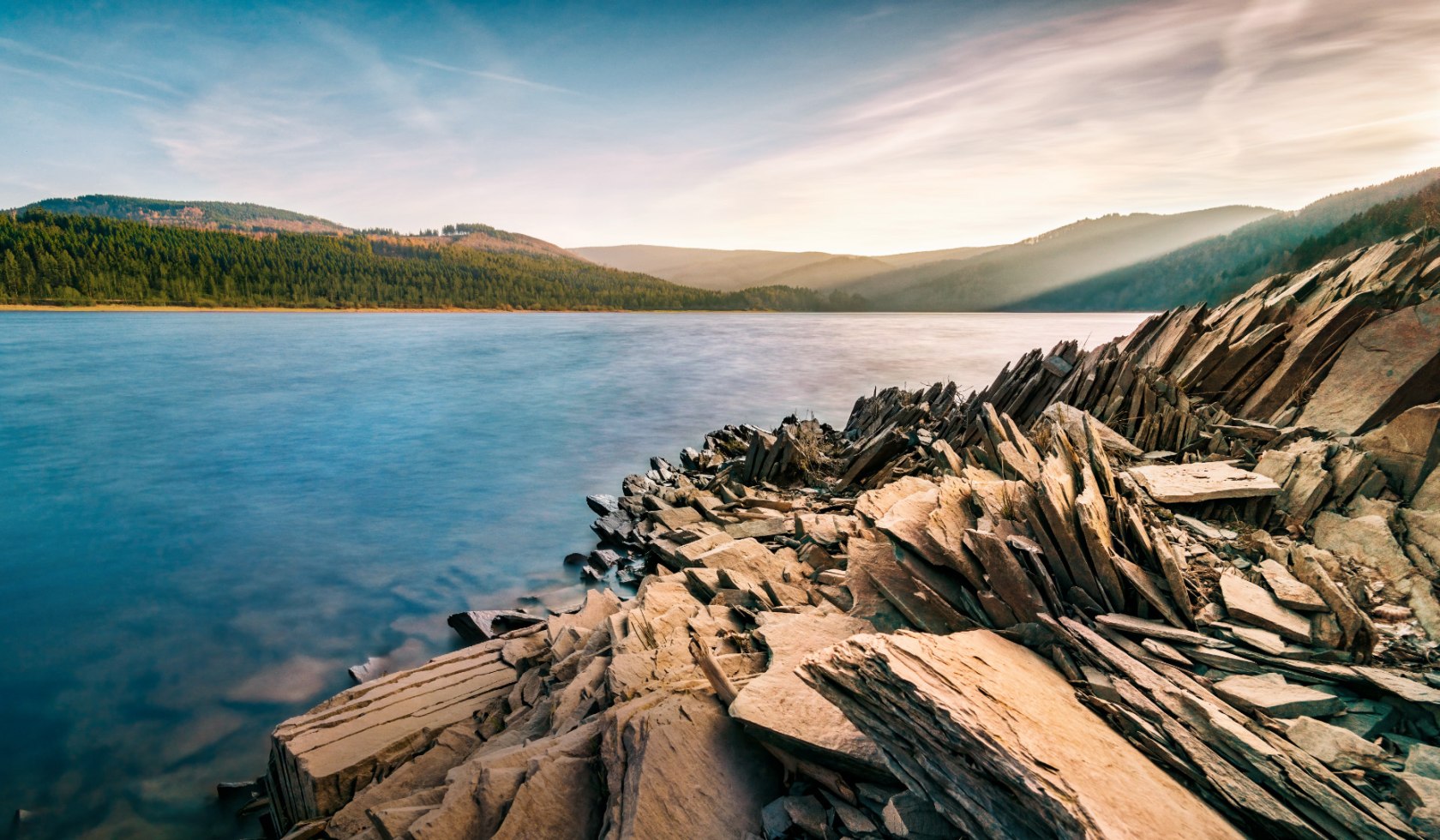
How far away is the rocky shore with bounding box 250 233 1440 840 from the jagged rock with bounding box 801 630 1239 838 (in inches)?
0.7

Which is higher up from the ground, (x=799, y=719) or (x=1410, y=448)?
(x=1410, y=448)

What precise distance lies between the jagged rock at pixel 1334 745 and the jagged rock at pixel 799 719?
2.34m

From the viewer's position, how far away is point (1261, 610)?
4.43 m

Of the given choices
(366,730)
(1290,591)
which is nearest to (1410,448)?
(1290,591)

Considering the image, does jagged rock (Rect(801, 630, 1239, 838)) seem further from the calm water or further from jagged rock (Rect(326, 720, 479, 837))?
the calm water

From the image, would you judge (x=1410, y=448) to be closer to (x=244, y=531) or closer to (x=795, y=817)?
(x=795, y=817)

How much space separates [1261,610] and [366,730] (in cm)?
767

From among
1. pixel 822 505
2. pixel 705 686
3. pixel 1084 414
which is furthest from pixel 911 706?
pixel 822 505

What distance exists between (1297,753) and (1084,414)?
545 cm

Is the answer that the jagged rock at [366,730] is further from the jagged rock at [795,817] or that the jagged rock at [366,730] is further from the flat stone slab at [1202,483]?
the flat stone slab at [1202,483]

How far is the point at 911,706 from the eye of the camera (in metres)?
3.35

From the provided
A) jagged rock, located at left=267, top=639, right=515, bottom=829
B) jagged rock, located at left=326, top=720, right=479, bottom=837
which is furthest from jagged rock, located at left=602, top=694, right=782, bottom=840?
jagged rock, located at left=267, top=639, right=515, bottom=829

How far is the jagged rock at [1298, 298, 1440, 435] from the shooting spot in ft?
24.0

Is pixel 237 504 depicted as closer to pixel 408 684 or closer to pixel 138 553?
pixel 138 553
